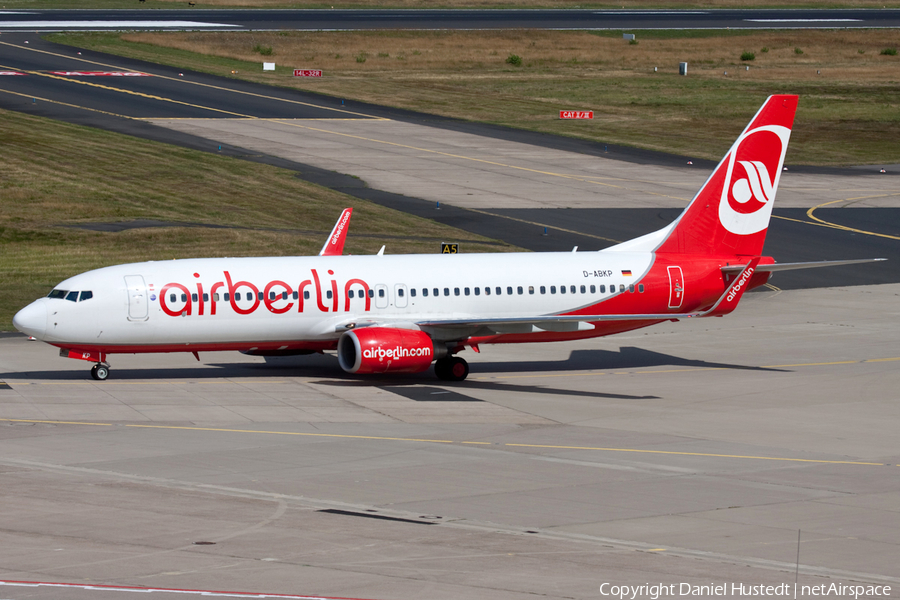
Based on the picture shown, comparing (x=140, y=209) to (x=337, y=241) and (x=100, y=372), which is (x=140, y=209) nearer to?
(x=337, y=241)

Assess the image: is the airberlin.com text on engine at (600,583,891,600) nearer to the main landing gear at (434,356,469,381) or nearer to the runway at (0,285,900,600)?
the runway at (0,285,900,600)

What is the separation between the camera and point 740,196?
46.1 metres

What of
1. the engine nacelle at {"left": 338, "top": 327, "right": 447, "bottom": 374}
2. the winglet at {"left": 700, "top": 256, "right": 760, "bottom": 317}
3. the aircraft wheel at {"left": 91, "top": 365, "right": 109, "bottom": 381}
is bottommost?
the aircraft wheel at {"left": 91, "top": 365, "right": 109, "bottom": 381}

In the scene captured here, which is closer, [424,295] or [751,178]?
[424,295]

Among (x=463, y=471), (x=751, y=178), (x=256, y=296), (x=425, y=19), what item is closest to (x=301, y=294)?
(x=256, y=296)

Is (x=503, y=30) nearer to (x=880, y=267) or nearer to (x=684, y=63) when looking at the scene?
(x=684, y=63)

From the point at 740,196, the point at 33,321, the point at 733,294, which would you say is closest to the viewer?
the point at 33,321

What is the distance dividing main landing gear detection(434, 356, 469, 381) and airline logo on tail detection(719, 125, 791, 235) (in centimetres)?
1164

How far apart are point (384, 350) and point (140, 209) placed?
1437 inches

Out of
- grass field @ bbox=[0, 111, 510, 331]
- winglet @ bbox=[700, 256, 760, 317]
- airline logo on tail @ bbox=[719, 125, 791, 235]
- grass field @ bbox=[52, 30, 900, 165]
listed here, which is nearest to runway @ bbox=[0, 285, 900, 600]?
winglet @ bbox=[700, 256, 760, 317]

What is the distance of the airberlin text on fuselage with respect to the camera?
131 feet

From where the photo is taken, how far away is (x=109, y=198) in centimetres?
7294

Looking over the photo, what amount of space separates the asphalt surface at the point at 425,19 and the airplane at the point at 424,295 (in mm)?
112727

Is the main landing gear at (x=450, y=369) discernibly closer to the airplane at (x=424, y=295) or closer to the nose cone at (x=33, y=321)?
the airplane at (x=424, y=295)
